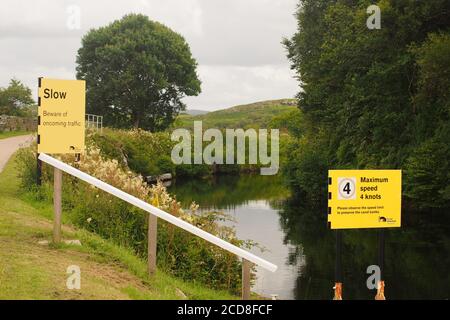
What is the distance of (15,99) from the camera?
171 ft

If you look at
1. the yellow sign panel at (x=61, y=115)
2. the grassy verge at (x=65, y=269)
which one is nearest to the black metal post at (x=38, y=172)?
the grassy verge at (x=65, y=269)

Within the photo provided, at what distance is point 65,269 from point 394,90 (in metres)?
22.9

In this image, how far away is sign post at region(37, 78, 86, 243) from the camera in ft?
34.0

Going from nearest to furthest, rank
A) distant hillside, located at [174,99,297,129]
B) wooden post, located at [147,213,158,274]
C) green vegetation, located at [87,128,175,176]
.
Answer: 1. wooden post, located at [147,213,158,274]
2. green vegetation, located at [87,128,175,176]
3. distant hillside, located at [174,99,297,129]

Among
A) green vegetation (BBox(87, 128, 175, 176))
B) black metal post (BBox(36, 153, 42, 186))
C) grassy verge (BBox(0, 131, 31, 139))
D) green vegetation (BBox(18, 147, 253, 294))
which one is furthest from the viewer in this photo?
grassy verge (BBox(0, 131, 31, 139))

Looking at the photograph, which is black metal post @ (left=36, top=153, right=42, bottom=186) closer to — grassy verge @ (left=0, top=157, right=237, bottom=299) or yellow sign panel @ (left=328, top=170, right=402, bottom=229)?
grassy verge @ (left=0, top=157, right=237, bottom=299)

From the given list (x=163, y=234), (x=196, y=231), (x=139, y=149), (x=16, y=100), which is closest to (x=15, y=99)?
(x=16, y=100)

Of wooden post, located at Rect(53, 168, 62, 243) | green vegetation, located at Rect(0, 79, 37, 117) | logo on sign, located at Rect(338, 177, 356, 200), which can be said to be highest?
green vegetation, located at Rect(0, 79, 37, 117)

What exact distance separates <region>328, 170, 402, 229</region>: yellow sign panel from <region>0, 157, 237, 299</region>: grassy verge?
239 cm

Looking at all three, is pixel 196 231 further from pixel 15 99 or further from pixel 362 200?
pixel 15 99

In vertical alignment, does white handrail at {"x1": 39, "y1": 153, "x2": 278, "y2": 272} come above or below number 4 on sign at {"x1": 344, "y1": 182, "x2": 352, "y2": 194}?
below

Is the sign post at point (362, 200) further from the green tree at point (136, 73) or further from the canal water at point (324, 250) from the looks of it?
the green tree at point (136, 73)

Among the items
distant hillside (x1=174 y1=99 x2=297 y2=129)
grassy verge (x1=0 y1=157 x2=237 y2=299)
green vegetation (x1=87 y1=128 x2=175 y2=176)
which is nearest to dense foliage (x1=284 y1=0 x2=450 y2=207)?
green vegetation (x1=87 y1=128 x2=175 y2=176)

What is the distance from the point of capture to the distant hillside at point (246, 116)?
99.0 m
